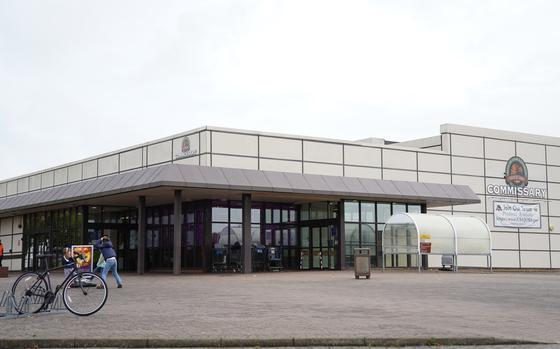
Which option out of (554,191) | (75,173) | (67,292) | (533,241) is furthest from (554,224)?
(67,292)

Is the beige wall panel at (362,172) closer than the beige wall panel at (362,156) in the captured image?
Yes

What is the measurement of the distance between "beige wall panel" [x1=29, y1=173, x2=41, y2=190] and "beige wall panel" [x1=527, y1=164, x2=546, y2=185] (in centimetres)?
3244

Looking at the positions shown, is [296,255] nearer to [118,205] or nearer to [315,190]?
[315,190]

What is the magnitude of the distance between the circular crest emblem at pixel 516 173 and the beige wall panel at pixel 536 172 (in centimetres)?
43

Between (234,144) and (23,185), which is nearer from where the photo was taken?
(234,144)

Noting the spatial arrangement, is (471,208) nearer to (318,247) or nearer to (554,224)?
(554,224)

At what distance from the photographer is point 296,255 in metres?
38.8

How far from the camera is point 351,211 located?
37.2 meters

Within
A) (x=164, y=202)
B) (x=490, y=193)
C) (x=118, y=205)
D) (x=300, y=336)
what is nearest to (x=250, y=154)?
(x=164, y=202)

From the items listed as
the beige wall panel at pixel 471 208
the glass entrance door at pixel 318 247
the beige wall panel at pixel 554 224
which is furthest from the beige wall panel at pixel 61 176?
the beige wall panel at pixel 554 224

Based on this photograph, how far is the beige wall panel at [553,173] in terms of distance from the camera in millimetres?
48656

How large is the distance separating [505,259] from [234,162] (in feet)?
68.1

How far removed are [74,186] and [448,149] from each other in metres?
21.5

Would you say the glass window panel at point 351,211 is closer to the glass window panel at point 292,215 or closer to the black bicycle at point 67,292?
the glass window panel at point 292,215
